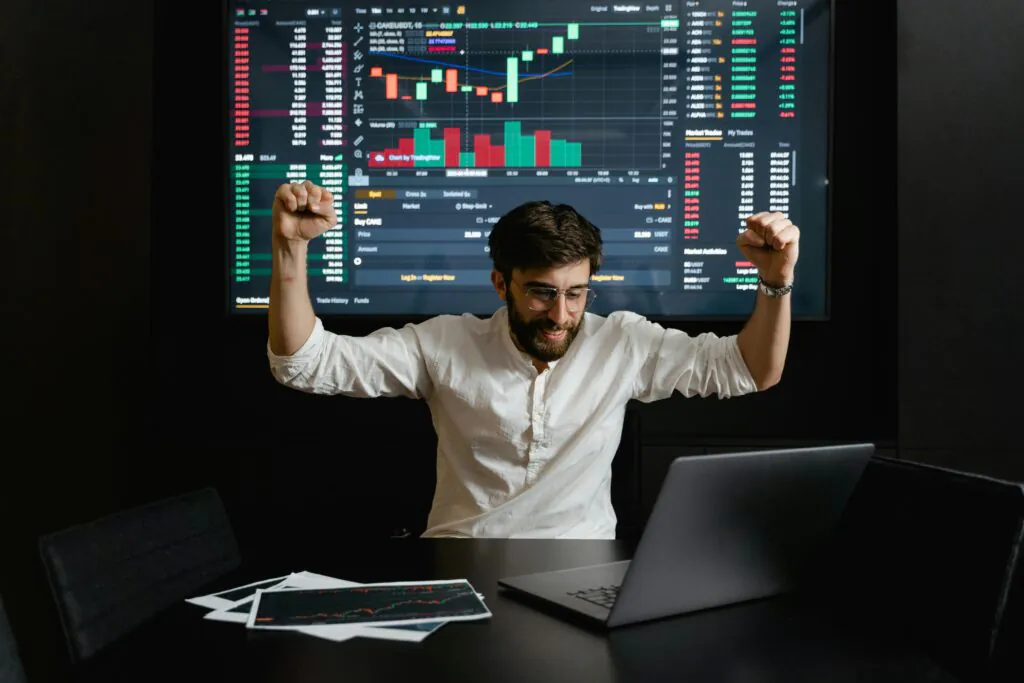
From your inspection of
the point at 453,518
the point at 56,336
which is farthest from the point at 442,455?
the point at 56,336

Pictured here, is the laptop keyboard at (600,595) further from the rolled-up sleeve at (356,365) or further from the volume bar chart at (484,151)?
the volume bar chart at (484,151)

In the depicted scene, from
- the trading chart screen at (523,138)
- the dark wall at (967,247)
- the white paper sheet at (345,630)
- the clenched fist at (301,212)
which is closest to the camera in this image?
the white paper sheet at (345,630)

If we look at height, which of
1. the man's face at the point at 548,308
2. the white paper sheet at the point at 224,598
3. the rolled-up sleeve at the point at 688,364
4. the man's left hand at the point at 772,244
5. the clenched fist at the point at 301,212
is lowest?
the white paper sheet at the point at 224,598

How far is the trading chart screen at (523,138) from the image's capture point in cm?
265

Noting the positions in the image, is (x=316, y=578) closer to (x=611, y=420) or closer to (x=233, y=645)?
(x=233, y=645)

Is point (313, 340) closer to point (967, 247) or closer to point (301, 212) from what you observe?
point (301, 212)

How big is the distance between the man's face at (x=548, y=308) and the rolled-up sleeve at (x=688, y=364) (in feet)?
0.68

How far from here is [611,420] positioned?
199cm

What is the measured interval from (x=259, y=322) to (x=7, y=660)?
188 cm

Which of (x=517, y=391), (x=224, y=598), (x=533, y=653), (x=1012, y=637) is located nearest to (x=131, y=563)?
(x=224, y=598)

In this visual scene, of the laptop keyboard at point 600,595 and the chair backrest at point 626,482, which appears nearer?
the laptop keyboard at point 600,595

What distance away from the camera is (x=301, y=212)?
1778mm

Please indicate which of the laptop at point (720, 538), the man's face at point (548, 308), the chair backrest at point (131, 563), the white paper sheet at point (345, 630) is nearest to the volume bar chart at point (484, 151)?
the man's face at point (548, 308)

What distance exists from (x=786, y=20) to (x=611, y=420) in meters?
1.40
